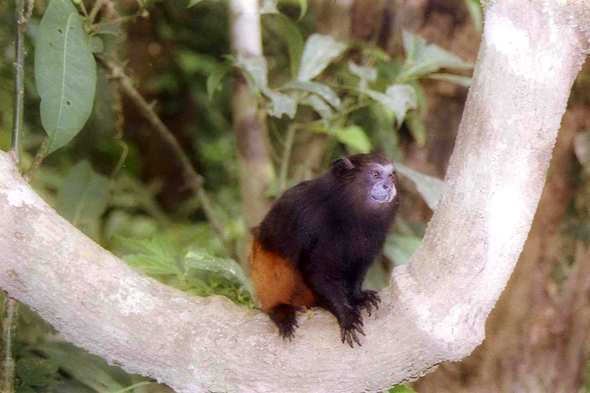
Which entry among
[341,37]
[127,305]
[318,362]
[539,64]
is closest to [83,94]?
[127,305]

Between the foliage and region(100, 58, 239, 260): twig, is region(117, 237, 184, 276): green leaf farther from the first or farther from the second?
region(100, 58, 239, 260): twig

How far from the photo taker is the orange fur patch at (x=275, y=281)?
91.2 inches

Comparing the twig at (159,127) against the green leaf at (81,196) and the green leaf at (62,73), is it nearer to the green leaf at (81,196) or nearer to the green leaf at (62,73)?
the green leaf at (81,196)

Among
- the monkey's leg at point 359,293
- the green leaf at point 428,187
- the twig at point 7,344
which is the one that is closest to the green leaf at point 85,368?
the twig at point 7,344

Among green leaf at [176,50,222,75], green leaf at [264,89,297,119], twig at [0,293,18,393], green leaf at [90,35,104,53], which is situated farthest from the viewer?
green leaf at [176,50,222,75]

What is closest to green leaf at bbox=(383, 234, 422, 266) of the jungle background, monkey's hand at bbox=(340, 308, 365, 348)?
the jungle background

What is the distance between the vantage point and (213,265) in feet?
7.08

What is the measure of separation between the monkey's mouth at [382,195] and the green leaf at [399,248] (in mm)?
469

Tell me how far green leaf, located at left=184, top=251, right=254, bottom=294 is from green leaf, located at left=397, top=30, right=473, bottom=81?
1.27 m

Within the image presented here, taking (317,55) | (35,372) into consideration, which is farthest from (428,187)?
(35,372)

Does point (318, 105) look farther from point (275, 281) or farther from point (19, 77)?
point (19, 77)

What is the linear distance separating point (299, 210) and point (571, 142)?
1.73m

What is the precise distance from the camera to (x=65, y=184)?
2.94 meters

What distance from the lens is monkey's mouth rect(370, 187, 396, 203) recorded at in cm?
226
